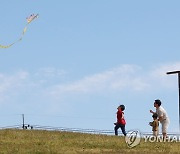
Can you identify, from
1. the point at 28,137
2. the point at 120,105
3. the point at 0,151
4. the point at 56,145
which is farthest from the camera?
the point at 120,105

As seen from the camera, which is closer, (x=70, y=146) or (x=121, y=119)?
(x=70, y=146)

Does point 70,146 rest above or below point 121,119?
below

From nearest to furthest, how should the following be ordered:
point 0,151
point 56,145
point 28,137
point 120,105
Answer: point 0,151 < point 56,145 < point 28,137 < point 120,105

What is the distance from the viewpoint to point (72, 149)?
1955cm

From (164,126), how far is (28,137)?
624 cm

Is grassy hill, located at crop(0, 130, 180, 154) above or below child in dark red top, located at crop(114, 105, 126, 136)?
below

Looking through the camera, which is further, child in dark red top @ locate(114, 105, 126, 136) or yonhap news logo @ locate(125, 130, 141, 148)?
child in dark red top @ locate(114, 105, 126, 136)

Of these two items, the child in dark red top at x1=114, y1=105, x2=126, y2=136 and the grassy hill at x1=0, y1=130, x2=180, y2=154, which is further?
the child in dark red top at x1=114, y1=105, x2=126, y2=136

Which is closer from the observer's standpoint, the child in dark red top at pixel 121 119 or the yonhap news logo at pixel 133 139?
the yonhap news logo at pixel 133 139

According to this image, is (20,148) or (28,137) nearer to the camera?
(20,148)

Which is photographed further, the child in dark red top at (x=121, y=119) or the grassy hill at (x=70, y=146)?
the child in dark red top at (x=121, y=119)

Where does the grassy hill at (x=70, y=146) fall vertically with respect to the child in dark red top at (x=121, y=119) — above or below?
below

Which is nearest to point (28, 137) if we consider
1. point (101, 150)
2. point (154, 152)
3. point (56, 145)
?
point (56, 145)

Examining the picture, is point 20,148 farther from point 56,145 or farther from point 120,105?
point 120,105
